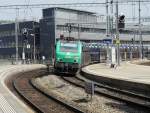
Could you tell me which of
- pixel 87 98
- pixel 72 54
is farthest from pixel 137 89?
pixel 72 54

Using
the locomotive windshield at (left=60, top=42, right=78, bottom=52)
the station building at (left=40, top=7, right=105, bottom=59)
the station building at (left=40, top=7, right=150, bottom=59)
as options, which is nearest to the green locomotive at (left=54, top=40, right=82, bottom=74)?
the locomotive windshield at (left=60, top=42, right=78, bottom=52)

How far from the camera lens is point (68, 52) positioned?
119 feet

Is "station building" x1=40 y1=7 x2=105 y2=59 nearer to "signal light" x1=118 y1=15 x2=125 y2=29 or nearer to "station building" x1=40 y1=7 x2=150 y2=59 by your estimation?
"station building" x1=40 y1=7 x2=150 y2=59

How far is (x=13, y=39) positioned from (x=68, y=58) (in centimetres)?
7366

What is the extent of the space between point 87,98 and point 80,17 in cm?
8881

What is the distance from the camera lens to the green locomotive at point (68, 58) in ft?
119

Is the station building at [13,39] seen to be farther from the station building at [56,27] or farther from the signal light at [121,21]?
the signal light at [121,21]

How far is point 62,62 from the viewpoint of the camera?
36.3 m

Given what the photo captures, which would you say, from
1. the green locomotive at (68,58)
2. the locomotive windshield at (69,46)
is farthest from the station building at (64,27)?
the green locomotive at (68,58)

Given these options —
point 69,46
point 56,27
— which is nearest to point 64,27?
point 56,27

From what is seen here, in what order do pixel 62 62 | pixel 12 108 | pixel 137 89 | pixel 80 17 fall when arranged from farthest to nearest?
1. pixel 80 17
2. pixel 62 62
3. pixel 137 89
4. pixel 12 108

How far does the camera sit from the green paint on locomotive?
3638 centimetres

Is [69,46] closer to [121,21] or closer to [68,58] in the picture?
[68,58]

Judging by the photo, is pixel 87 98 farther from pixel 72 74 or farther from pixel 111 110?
pixel 72 74
